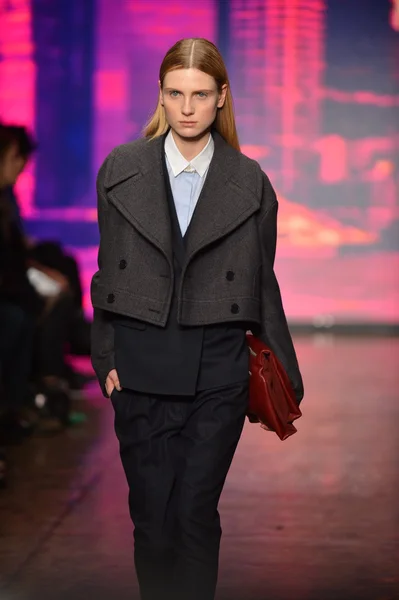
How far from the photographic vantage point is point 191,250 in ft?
9.14

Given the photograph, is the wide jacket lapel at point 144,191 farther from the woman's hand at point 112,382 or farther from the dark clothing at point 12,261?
the dark clothing at point 12,261

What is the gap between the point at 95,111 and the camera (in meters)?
11.6

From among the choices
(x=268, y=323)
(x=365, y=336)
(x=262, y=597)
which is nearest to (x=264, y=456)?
(x=262, y=597)

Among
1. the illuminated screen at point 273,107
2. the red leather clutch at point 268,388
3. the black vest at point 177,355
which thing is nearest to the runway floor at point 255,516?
the red leather clutch at point 268,388

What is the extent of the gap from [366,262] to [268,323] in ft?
29.7

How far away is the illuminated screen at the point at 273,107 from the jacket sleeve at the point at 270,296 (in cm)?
861

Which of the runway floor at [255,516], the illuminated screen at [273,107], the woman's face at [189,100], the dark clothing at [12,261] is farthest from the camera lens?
the illuminated screen at [273,107]

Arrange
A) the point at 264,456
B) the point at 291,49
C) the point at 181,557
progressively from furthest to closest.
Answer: the point at 291,49, the point at 264,456, the point at 181,557

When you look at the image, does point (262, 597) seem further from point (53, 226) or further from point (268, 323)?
point (53, 226)

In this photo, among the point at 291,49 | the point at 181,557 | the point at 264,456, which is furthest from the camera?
the point at 291,49

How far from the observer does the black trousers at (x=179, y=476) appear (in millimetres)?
2811

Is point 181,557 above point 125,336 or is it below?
below

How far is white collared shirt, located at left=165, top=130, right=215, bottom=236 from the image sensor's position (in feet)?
9.40

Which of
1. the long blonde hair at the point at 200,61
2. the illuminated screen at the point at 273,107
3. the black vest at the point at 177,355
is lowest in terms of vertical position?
the illuminated screen at the point at 273,107
